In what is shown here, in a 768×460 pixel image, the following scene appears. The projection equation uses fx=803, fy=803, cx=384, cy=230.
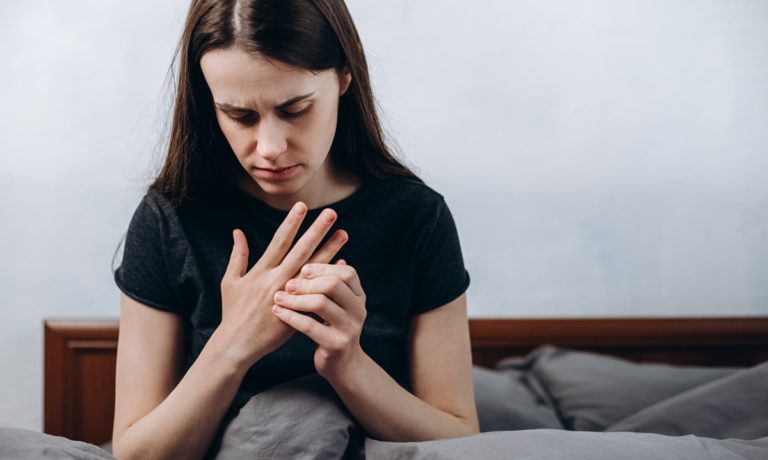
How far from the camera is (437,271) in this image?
112 centimetres

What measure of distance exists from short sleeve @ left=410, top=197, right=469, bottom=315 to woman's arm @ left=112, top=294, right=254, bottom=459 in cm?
29

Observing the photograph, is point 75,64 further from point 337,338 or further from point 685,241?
point 685,241

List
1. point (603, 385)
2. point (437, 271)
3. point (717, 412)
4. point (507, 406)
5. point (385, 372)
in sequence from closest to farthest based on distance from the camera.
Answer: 1. point (385, 372)
2. point (437, 271)
3. point (717, 412)
4. point (507, 406)
5. point (603, 385)

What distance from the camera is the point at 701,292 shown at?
208 centimetres

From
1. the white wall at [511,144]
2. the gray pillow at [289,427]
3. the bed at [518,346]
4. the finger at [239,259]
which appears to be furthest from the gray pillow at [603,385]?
the finger at [239,259]

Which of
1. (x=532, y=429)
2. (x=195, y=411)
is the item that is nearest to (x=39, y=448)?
(x=195, y=411)

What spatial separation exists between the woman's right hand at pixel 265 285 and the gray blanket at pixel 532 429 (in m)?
0.07

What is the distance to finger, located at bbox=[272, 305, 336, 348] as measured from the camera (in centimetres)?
90

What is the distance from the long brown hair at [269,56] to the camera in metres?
0.92

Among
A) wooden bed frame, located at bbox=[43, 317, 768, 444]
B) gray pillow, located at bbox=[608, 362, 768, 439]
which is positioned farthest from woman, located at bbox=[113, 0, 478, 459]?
wooden bed frame, located at bbox=[43, 317, 768, 444]

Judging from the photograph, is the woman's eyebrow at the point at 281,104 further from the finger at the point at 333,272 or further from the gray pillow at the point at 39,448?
the gray pillow at the point at 39,448

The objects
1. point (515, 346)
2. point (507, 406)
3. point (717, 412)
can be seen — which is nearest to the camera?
point (717, 412)

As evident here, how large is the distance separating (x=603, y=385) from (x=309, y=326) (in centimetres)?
96

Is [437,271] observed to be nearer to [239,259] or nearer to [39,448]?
[239,259]
